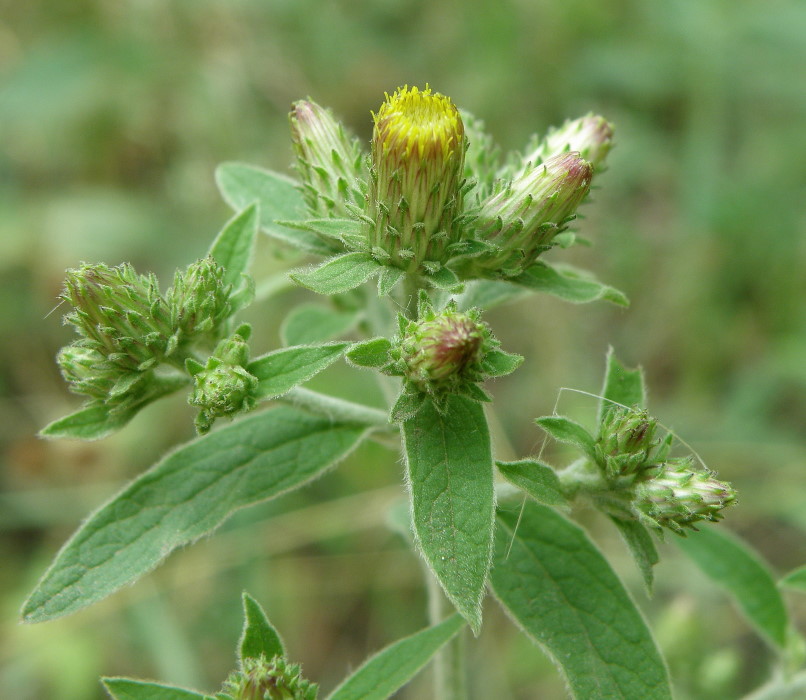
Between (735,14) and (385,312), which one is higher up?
(735,14)

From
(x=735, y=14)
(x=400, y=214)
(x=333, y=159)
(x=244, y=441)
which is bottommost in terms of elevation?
(x=244, y=441)

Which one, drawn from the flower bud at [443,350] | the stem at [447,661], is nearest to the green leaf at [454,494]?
the flower bud at [443,350]

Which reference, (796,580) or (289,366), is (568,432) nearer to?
(289,366)

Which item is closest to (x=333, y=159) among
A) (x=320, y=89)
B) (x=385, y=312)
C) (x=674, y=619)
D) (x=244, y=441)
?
(x=385, y=312)

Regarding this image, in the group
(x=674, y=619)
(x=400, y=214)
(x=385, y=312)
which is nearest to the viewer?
(x=400, y=214)

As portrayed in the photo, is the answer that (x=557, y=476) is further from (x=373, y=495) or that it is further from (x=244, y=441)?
(x=373, y=495)

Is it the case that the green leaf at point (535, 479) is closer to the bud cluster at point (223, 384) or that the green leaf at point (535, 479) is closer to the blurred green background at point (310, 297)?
the bud cluster at point (223, 384)

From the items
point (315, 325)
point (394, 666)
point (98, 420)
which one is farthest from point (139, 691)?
point (315, 325)
